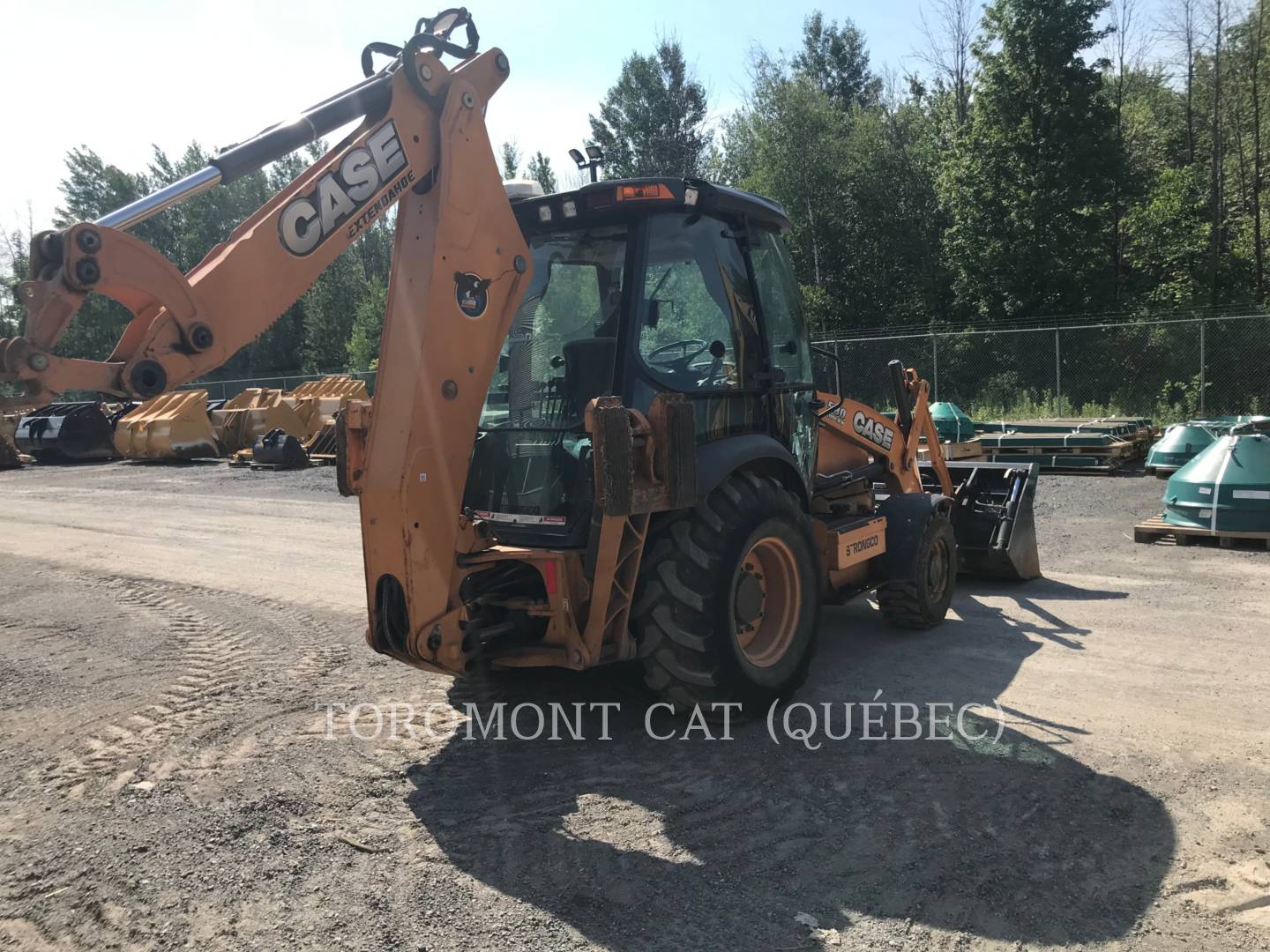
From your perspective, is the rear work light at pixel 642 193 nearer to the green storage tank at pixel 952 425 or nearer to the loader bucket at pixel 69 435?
the green storage tank at pixel 952 425

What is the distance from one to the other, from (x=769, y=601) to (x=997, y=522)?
3290 millimetres

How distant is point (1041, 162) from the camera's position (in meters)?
23.6

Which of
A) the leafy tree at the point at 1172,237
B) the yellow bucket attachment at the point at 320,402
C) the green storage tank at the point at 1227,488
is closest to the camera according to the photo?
the green storage tank at the point at 1227,488

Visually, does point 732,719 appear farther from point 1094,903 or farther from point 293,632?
point 293,632

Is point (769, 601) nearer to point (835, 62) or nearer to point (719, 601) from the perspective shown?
point (719, 601)

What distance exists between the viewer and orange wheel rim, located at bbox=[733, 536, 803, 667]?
15.2ft

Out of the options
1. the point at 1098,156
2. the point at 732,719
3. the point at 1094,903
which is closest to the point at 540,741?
the point at 732,719

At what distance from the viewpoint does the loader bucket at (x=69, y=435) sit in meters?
23.1

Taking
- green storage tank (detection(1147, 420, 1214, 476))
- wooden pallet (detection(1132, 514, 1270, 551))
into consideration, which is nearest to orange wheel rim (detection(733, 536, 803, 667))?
wooden pallet (detection(1132, 514, 1270, 551))

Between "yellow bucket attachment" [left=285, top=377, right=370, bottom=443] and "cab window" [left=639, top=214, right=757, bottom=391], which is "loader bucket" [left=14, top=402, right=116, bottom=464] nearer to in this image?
"yellow bucket attachment" [left=285, top=377, right=370, bottom=443]

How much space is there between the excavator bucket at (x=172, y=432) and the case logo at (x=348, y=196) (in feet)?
64.0

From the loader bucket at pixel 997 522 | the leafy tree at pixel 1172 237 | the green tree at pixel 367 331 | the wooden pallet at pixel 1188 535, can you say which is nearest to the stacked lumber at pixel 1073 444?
the wooden pallet at pixel 1188 535

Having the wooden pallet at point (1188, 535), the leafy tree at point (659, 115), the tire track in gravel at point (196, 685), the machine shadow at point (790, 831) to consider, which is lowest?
the machine shadow at point (790, 831)

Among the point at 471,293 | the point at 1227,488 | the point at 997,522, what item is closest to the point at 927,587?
the point at 997,522
